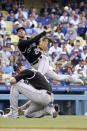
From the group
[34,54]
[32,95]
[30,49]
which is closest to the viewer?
[32,95]

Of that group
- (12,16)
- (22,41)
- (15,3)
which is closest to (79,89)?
(22,41)

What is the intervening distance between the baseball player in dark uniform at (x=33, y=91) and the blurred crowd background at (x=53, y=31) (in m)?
5.25

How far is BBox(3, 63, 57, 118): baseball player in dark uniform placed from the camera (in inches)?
372

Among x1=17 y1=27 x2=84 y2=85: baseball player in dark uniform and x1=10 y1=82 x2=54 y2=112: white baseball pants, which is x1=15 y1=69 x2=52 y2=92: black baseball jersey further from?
x1=17 y1=27 x2=84 y2=85: baseball player in dark uniform

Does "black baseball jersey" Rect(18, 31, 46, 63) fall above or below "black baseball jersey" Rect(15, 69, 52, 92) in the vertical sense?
above

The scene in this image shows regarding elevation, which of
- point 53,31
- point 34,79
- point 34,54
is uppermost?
point 53,31

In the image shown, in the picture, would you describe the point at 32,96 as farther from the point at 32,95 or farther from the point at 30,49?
the point at 30,49

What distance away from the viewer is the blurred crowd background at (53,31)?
55.0 feet

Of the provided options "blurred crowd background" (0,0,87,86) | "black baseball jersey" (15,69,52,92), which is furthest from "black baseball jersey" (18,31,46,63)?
"blurred crowd background" (0,0,87,86)

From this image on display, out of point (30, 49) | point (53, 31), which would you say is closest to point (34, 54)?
point (30, 49)

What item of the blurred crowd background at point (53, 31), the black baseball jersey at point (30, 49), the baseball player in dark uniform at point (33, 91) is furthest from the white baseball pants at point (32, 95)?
the blurred crowd background at point (53, 31)

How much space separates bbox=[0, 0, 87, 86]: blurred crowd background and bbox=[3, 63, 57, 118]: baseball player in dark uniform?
207 inches

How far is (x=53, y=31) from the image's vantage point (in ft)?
64.6

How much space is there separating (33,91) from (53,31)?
10.4 meters
